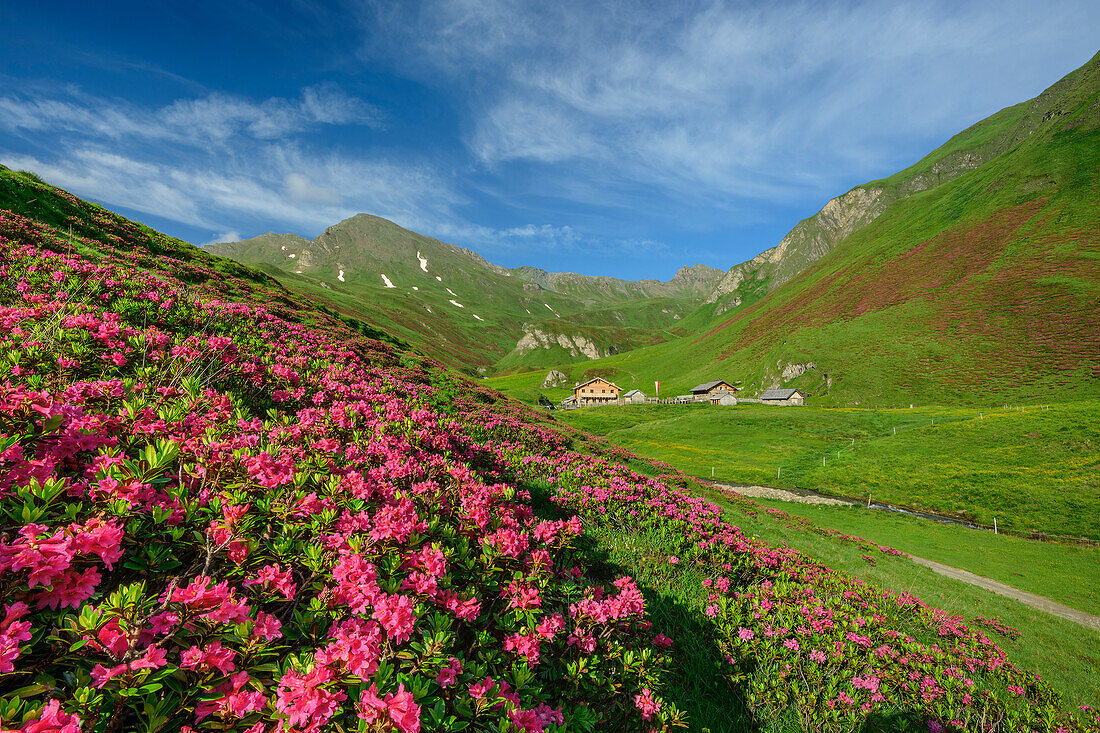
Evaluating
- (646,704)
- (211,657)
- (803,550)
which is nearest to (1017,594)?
(803,550)

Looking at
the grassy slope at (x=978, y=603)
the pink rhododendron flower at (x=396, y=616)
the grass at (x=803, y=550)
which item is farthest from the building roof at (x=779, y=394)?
the pink rhododendron flower at (x=396, y=616)

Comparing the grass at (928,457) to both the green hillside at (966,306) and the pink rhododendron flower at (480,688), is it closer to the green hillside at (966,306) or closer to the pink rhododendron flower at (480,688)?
the green hillside at (966,306)

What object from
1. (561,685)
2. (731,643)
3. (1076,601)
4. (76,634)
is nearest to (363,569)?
(76,634)

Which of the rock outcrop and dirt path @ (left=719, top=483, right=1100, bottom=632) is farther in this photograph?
the rock outcrop

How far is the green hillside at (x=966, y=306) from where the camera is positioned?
2510 inches

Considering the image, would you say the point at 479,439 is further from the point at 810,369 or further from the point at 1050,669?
the point at 810,369

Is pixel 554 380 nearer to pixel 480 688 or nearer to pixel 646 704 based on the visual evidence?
pixel 646 704

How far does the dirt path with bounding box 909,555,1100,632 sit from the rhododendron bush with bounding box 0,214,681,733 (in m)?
20.6

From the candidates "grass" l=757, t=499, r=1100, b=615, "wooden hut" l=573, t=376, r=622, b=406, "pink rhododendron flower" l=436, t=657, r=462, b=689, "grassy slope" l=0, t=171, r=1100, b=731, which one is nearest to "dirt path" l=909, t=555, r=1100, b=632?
"grass" l=757, t=499, r=1100, b=615

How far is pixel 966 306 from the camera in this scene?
78.7m

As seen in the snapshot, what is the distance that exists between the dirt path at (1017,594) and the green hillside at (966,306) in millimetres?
63192

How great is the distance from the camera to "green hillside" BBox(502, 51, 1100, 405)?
6375cm

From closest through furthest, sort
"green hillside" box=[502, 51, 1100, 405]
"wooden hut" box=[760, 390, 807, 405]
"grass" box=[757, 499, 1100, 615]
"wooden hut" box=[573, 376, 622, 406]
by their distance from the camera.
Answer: "grass" box=[757, 499, 1100, 615]
"green hillside" box=[502, 51, 1100, 405]
"wooden hut" box=[760, 390, 807, 405]
"wooden hut" box=[573, 376, 622, 406]

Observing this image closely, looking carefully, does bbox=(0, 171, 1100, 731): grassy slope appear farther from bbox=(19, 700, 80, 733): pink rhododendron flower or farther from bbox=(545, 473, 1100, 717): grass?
bbox=(19, 700, 80, 733): pink rhododendron flower
